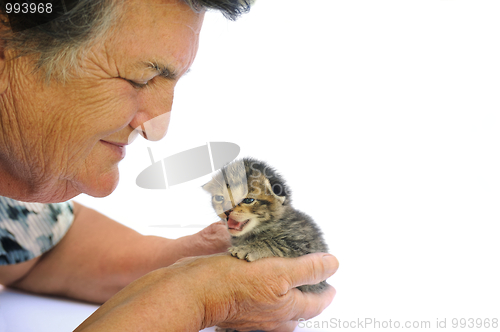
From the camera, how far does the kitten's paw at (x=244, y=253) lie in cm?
112

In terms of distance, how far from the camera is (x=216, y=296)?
1.06 meters

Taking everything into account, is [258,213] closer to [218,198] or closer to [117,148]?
[218,198]

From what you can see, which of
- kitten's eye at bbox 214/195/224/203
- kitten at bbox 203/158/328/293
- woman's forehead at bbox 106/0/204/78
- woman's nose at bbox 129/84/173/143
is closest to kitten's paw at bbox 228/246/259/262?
kitten at bbox 203/158/328/293

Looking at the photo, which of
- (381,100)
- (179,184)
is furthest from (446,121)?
(179,184)

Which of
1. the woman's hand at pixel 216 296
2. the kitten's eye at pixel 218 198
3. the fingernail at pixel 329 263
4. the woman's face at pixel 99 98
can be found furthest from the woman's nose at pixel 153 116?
the fingernail at pixel 329 263

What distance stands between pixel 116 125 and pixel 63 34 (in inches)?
9.5

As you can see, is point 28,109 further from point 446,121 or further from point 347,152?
point 446,121

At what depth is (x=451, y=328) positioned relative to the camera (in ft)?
4.62

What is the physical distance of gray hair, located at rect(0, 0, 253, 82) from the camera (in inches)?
35.7

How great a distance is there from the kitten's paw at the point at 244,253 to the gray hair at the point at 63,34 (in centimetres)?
60

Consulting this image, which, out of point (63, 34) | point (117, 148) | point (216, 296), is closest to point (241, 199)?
point (216, 296)

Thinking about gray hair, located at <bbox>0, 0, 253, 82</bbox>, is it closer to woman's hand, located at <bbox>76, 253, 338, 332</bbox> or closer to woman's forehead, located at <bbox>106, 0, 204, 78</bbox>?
woman's forehead, located at <bbox>106, 0, 204, 78</bbox>

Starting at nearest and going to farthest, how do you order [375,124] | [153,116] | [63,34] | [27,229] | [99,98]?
[63,34], [99,98], [153,116], [27,229], [375,124]

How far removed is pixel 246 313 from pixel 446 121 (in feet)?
4.45
